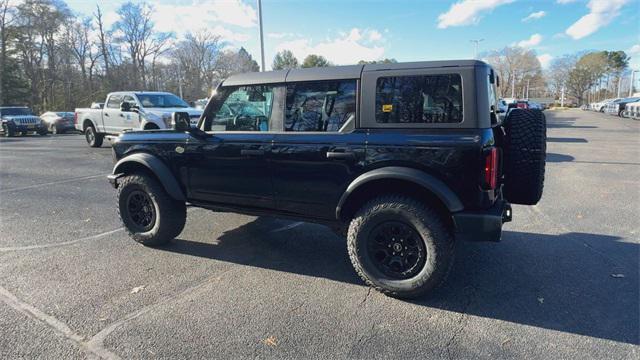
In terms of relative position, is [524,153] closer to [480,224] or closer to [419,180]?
[480,224]

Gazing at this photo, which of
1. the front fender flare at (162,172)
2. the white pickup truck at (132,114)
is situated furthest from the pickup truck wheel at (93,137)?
the front fender flare at (162,172)

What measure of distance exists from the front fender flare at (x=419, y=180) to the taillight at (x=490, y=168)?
0.82 ft

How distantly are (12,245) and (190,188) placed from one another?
233 cm

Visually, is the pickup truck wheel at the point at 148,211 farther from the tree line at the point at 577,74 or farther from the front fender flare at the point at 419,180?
the tree line at the point at 577,74

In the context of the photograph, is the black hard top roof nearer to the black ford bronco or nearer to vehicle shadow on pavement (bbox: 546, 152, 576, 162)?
the black ford bronco

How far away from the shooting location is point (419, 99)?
3.13 meters

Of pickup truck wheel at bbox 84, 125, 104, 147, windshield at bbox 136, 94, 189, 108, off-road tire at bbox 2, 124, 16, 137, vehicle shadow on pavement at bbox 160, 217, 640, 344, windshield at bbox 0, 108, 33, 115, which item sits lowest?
vehicle shadow on pavement at bbox 160, 217, 640, 344

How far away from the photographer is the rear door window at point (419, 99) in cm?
302

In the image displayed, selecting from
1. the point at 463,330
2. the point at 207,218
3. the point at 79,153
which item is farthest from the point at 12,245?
the point at 79,153

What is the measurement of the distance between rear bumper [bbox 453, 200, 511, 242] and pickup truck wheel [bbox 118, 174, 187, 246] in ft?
9.85

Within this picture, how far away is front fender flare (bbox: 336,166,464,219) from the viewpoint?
2.98 metres

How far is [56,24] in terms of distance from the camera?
4647 centimetres

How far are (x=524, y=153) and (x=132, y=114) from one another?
1187cm

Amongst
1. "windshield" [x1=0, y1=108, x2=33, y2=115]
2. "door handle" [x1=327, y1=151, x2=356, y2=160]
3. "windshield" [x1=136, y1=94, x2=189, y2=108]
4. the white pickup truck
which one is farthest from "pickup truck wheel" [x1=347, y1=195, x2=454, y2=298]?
"windshield" [x1=0, y1=108, x2=33, y2=115]
